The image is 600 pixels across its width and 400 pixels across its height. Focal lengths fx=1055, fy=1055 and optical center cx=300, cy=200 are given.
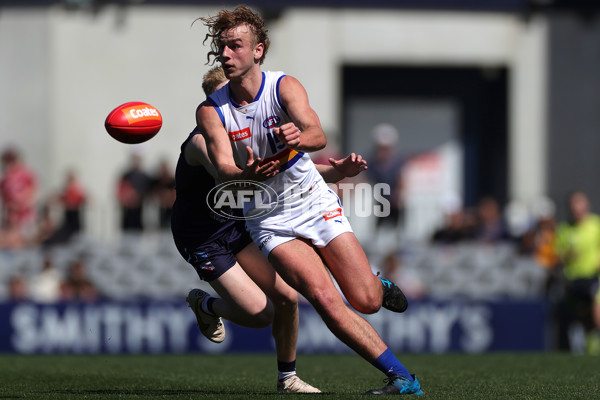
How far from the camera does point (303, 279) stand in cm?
579

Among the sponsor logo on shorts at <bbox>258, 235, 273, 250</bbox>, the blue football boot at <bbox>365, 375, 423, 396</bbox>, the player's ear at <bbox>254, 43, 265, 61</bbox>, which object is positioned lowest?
the blue football boot at <bbox>365, 375, 423, 396</bbox>

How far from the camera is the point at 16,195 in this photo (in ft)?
47.3

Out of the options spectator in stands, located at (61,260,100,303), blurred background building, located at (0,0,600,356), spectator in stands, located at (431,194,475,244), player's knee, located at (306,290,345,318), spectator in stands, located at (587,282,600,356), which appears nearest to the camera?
player's knee, located at (306,290,345,318)

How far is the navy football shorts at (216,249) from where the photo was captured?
6512 mm

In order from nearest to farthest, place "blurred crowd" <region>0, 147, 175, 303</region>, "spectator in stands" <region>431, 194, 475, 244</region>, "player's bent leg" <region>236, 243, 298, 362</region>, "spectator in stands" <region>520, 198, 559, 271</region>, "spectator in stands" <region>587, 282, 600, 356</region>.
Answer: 1. "player's bent leg" <region>236, 243, 298, 362</region>
2. "spectator in stands" <region>587, 282, 600, 356</region>
3. "spectator in stands" <region>520, 198, 559, 271</region>
4. "blurred crowd" <region>0, 147, 175, 303</region>
5. "spectator in stands" <region>431, 194, 475, 244</region>

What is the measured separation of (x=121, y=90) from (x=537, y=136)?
22.5ft

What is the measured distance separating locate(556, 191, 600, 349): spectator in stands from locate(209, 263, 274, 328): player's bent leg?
6.70 m

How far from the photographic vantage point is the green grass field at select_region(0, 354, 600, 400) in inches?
247

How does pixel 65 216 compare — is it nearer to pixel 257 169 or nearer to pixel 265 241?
pixel 265 241

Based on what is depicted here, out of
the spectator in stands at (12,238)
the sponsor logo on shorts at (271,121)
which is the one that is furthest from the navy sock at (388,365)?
the spectator in stands at (12,238)

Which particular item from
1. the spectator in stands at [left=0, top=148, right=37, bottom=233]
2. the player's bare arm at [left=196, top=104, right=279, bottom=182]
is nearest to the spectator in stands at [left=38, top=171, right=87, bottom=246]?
the spectator in stands at [left=0, top=148, right=37, bottom=233]

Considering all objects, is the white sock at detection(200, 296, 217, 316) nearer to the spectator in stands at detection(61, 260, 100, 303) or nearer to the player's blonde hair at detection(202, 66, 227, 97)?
the player's blonde hair at detection(202, 66, 227, 97)

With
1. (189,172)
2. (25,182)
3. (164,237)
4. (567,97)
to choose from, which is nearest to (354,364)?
(189,172)

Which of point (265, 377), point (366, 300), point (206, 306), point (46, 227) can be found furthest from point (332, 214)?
point (46, 227)
